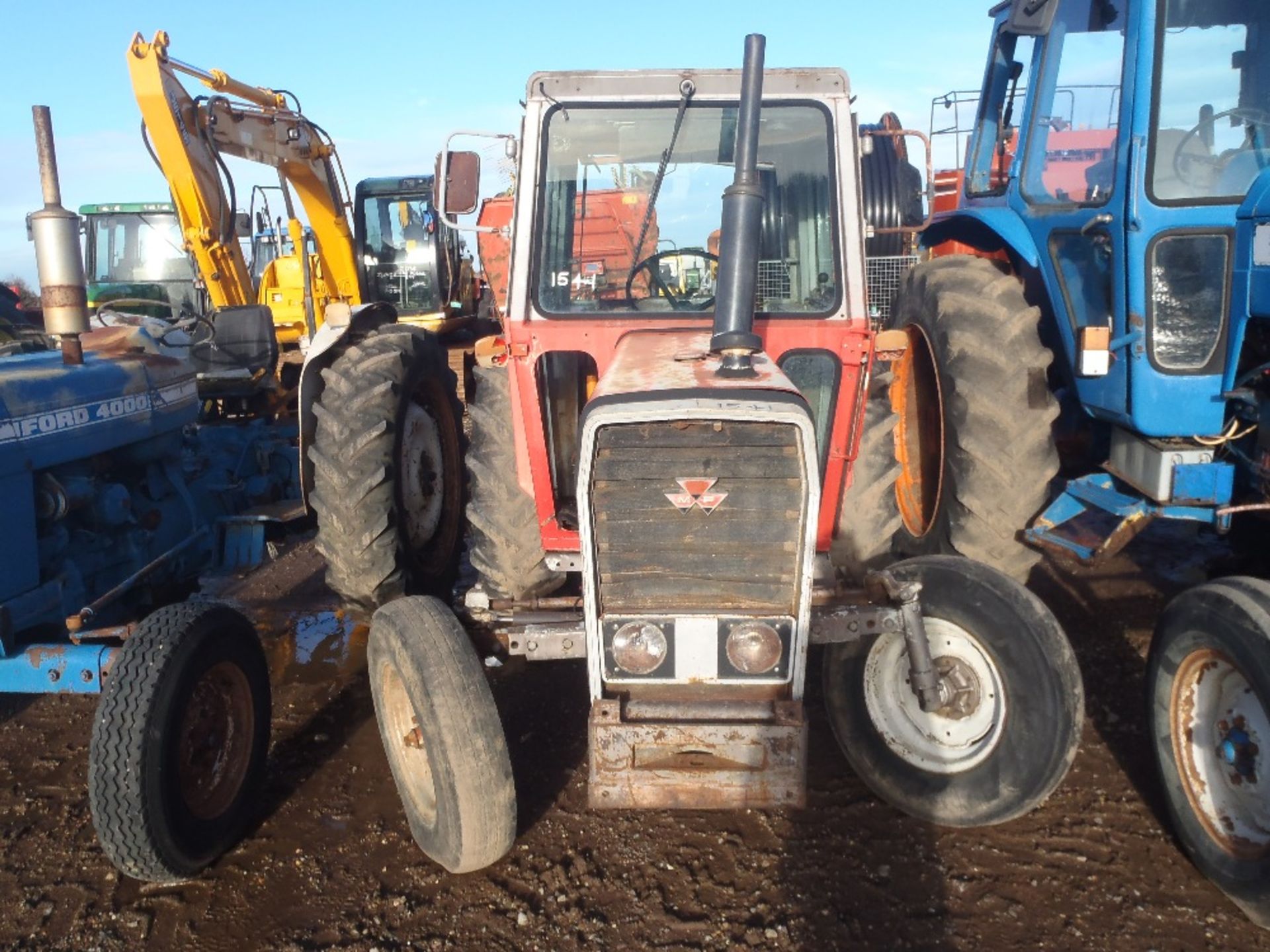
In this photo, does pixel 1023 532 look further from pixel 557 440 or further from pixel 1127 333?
pixel 557 440

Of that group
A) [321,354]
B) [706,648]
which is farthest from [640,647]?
[321,354]

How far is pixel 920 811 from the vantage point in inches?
113

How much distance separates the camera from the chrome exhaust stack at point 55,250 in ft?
10.6

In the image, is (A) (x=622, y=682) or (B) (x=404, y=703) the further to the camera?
(B) (x=404, y=703)

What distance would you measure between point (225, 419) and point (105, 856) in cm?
383

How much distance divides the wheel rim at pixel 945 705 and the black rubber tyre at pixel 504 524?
3.90 ft

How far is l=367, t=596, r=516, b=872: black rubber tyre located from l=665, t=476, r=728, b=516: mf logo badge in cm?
71

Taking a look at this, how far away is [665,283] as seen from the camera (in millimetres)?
3330

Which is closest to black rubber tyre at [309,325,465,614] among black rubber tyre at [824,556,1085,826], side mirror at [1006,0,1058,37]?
black rubber tyre at [824,556,1085,826]

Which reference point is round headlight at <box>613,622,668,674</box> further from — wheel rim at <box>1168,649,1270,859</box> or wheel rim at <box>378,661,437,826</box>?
wheel rim at <box>1168,649,1270,859</box>

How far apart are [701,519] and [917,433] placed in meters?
2.28

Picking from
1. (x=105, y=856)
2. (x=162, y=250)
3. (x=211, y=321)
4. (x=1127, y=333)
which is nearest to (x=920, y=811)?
(x=1127, y=333)

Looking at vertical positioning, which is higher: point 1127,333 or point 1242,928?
point 1127,333

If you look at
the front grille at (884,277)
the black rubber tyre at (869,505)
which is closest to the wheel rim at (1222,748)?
the black rubber tyre at (869,505)
